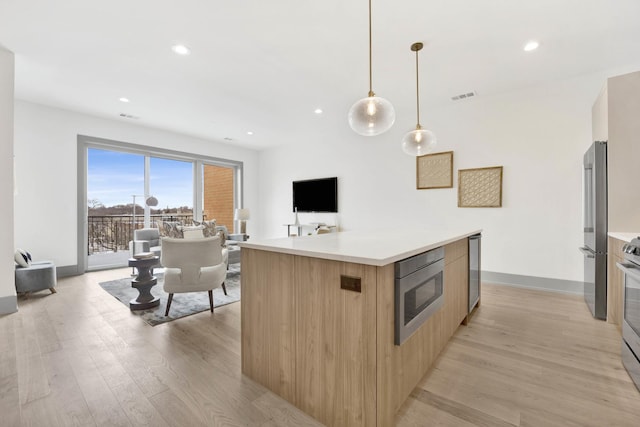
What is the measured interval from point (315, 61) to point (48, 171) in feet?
15.3

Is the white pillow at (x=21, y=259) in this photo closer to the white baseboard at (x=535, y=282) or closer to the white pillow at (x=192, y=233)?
the white pillow at (x=192, y=233)

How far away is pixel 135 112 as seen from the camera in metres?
4.86

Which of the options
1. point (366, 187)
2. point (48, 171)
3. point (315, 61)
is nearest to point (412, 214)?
point (366, 187)

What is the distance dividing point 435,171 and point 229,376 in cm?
412

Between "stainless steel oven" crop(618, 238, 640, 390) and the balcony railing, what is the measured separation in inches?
272

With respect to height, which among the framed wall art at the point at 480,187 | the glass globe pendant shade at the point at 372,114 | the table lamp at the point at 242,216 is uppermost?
the glass globe pendant shade at the point at 372,114

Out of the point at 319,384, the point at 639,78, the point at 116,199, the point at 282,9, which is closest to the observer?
the point at 319,384

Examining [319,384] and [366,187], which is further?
[366,187]

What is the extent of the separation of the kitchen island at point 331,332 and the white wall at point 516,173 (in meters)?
2.84

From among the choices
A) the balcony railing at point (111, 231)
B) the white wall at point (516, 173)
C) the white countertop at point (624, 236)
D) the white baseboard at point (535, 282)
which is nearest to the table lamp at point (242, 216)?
the balcony railing at point (111, 231)

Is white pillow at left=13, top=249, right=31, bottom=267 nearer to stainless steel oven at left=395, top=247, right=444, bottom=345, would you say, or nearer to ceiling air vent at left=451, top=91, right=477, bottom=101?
stainless steel oven at left=395, top=247, right=444, bottom=345

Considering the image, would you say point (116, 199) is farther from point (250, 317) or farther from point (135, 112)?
point (250, 317)

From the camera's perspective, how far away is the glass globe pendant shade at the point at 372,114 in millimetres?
2070

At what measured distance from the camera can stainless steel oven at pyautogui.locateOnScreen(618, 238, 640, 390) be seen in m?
1.77
